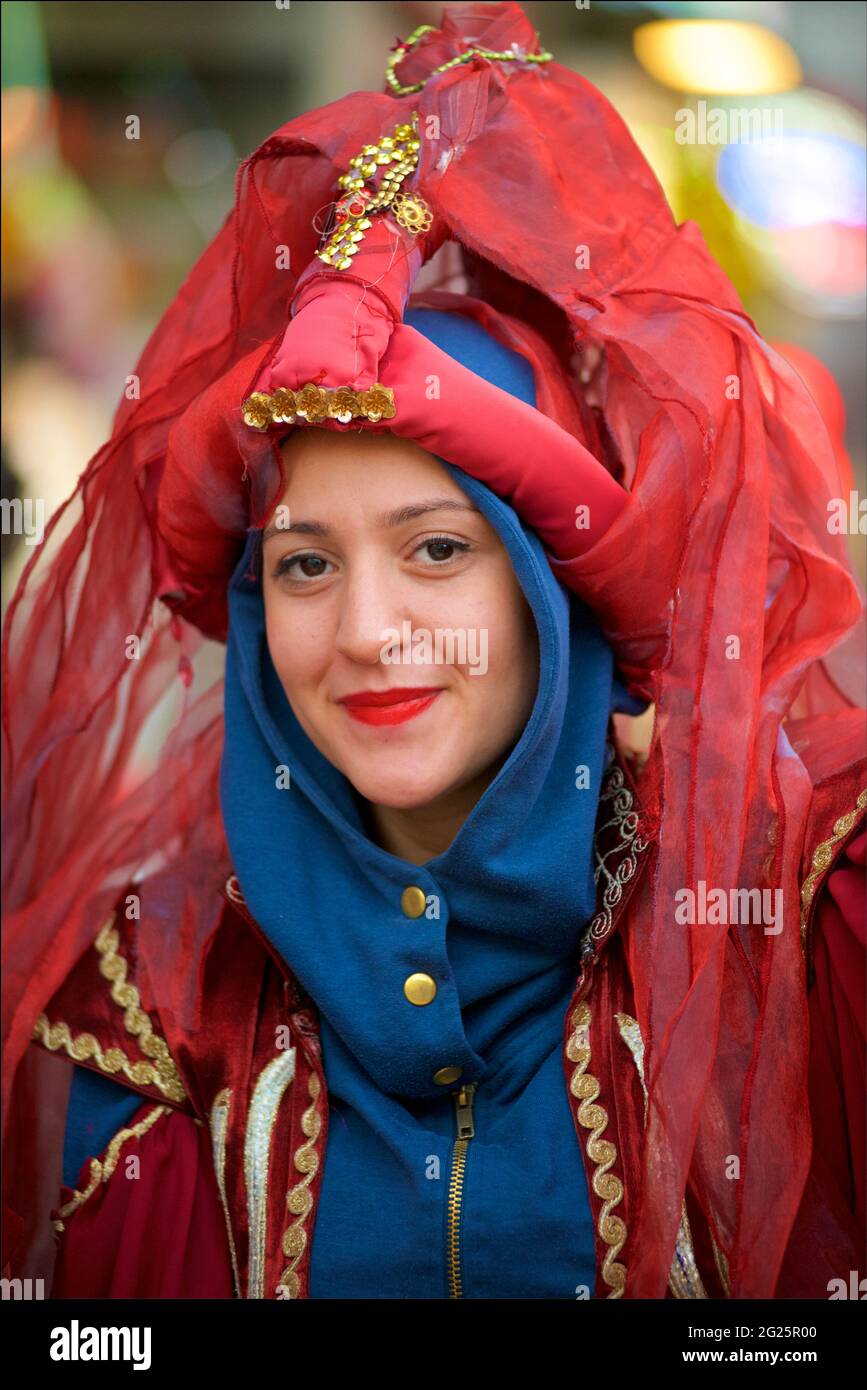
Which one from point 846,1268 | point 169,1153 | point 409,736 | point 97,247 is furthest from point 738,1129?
point 97,247

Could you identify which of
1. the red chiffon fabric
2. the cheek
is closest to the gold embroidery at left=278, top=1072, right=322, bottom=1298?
the red chiffon fabric

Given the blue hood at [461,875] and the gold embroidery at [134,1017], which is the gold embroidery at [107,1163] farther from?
the blue hood at [461,875]

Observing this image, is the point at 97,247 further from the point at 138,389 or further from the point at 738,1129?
the point at 738,1129

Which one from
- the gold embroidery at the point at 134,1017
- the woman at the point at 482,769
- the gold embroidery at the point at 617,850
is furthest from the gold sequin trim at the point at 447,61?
the gold embroidery at the point at 134,1017

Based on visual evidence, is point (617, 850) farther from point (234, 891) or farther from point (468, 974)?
point (234, 891)

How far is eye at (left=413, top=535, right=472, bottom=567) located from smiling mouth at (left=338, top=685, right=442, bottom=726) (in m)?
0.13

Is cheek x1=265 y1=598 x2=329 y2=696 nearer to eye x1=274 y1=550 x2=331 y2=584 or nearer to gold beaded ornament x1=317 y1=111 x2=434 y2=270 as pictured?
eye x1=274 y1=550 x2=331 y2=584

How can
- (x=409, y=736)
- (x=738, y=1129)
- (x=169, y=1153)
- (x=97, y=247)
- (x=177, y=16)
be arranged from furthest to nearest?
1. (x=97, y=247)
2. (x=177, y=16)
3. (x=169, y=1153)
4. (x=409, y=736)
5. (x=738, y=1129)

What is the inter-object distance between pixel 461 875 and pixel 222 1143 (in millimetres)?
396

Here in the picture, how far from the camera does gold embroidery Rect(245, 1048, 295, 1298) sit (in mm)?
1487

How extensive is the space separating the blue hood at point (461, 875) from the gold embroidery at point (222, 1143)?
13 centimetres

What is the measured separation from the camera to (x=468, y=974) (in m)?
1.51

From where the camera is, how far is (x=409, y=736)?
1.49 m

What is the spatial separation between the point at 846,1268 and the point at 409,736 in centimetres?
66
